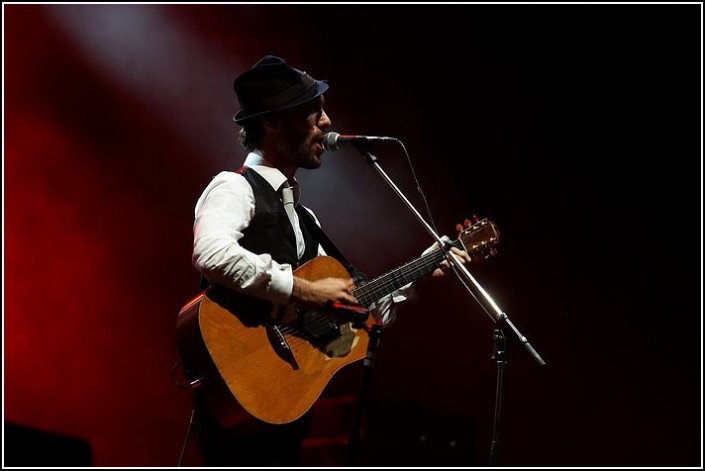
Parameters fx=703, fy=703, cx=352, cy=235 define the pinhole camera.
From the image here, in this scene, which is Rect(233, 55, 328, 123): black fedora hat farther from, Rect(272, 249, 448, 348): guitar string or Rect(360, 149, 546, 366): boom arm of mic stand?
Rect(272, 249, 448, 348): guitar string

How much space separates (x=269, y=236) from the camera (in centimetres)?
267

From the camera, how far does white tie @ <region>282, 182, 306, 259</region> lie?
2.79m

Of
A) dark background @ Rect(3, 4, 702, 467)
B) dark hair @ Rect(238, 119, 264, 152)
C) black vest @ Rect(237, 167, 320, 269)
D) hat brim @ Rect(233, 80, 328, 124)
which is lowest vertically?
dark background @ Rect(3, 4, 702, 467)

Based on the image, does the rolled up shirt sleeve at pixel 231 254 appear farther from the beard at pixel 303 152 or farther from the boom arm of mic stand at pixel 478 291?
the boom arm of mic stand at pixel 478 291

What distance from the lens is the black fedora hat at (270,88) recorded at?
2848 mm

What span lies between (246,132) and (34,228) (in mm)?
2450

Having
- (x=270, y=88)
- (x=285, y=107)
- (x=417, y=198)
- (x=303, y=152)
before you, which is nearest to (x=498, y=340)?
(x=303, y=152)

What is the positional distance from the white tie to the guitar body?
107 mm

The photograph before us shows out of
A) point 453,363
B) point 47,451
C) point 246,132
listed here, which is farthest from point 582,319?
point 47,451

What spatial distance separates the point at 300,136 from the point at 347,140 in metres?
0.21

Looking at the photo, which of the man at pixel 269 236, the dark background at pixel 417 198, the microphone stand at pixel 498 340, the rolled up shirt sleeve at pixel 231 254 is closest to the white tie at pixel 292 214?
the man at pixel 269 236

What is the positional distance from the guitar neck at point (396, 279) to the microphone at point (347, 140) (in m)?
0.53

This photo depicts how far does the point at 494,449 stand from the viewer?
8.16ft

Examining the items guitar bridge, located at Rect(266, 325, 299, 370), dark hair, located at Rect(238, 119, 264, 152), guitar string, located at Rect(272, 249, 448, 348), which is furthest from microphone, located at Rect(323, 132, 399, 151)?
guitar bridge, located at Rect(266, 325, 299, 370)
